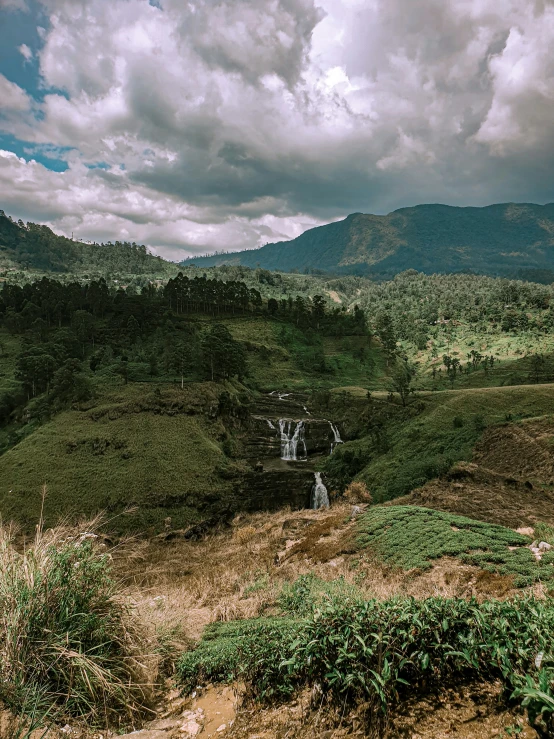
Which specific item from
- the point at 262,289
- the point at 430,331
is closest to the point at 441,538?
the point at 430,331

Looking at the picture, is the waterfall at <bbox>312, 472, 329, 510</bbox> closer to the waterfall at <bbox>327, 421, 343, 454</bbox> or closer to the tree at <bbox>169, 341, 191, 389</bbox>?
the waterfall at <bbox>327, 421, 343, 454</bbox>

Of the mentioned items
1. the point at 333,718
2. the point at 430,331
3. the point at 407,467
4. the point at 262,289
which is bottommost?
the point at 407,467

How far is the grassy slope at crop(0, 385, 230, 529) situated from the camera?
3281cm

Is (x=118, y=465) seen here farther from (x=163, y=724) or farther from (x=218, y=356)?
(x=163, y=724)

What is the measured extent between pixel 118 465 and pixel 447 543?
104ft

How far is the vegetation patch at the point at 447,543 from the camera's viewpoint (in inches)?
449

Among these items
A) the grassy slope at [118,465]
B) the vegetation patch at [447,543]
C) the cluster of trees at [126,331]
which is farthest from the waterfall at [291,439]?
the vegetation patch at [447,543]

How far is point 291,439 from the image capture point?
1909 inches

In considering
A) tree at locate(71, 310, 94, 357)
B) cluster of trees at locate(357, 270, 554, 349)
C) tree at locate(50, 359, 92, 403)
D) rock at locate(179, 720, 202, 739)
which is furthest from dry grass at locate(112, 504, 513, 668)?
cluster of trees at locate(357, 270, 554, 349)

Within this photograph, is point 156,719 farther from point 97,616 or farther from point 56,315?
point 56,315

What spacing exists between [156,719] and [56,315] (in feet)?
302

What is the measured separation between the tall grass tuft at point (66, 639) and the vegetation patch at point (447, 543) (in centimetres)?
1034

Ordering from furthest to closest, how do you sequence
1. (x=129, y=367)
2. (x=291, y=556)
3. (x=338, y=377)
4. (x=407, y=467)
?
(x=338, y=377) → (x=129, y=367) → (x=407, y=467) → (x=291, y=556)

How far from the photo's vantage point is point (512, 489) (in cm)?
2155
